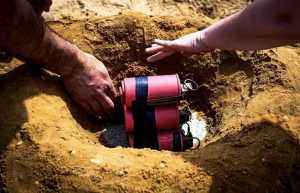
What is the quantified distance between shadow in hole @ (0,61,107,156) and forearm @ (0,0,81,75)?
0.31 feet

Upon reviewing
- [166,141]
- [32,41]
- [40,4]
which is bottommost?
[166,141]

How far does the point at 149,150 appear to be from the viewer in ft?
5.27

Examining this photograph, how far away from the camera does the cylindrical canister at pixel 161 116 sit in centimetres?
201

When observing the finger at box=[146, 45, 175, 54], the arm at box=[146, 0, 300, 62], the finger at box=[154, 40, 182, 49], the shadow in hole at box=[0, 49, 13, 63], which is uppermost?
the arm at box=[146, 0, 300, 62]

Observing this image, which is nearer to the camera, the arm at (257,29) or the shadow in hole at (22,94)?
the arm at (257,29)

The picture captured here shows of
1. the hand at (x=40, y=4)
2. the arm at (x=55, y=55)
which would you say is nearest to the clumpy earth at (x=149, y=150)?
the arm at (x=55, y=55)

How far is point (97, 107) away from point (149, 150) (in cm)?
75

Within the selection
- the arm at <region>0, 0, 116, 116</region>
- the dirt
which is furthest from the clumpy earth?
the dirt

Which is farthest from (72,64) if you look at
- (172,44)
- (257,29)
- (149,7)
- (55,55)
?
(149,7)

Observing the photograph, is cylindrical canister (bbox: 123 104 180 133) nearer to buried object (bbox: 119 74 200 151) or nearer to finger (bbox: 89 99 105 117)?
buried object (bbox: 119 74 200 151)

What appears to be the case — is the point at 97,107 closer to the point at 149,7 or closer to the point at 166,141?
the point at 166,141

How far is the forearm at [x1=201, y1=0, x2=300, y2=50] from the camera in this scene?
1190 mm

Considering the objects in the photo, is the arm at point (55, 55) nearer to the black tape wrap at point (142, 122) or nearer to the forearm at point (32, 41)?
the forearm at point (32, 41)

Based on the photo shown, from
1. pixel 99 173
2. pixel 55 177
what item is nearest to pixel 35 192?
pixel 55 177
